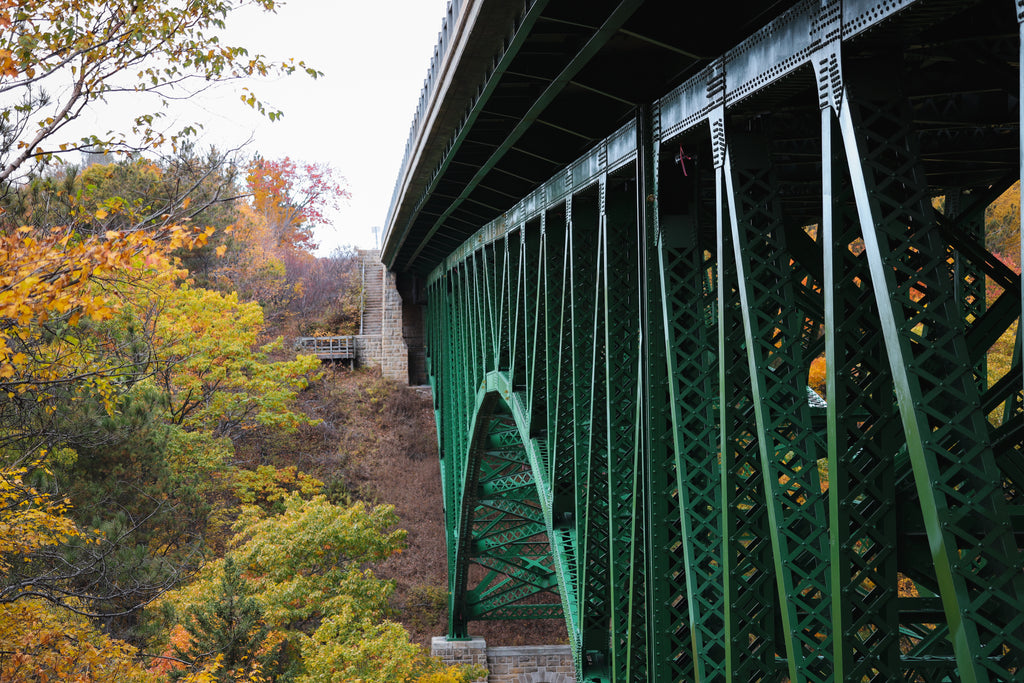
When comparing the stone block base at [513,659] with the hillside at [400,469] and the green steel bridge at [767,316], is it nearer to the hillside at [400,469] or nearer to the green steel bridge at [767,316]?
the hillside at [400,469]

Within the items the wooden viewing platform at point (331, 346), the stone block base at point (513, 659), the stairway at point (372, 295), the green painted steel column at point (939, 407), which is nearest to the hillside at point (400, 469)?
the wooden viewing platform at point (331, 346)

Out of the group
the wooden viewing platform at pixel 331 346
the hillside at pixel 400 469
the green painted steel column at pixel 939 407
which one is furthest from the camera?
the wooden viewing platform at pixel 331 346

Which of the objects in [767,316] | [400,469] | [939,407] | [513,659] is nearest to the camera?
[939,407]

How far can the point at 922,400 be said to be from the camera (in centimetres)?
309

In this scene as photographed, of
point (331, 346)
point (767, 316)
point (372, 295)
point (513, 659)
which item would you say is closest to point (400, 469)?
point (331, 346)

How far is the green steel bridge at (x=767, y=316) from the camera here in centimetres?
339

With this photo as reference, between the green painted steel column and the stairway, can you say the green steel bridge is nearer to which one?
the green painted steel column

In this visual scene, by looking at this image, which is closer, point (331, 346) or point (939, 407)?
point (939, 407)

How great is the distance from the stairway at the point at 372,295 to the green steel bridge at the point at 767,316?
31547 mm

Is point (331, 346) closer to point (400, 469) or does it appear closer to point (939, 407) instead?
point (400, 469)

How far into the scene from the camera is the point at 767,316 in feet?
14.7

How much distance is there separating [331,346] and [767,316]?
129 feet

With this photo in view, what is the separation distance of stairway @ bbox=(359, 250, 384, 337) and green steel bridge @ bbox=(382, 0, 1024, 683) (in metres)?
31.5

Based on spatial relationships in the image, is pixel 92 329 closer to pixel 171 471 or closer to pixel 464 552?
pixel 171 471
